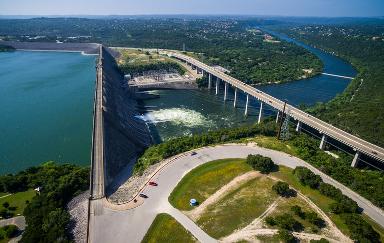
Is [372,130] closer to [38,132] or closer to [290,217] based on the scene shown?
[290,217]

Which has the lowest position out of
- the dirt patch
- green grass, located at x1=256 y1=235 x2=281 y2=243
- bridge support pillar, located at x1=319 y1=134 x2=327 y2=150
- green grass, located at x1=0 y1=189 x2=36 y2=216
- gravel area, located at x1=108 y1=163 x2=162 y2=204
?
bridge support pillar, located at x1=319 y1=134 x2=327 y2=150

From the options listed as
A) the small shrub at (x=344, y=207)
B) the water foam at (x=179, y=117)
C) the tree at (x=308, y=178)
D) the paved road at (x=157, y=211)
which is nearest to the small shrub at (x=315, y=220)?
the small shrub at (x=344, y=207)

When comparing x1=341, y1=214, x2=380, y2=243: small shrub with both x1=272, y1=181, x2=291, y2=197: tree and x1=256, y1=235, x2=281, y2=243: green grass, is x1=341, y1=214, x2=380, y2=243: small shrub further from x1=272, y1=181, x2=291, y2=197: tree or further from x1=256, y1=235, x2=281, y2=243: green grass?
x1=256, y1=235, x2=281, y2=243: green grass

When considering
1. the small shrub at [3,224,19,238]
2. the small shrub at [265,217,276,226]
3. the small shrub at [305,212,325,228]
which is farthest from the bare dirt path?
the small shrub at [3,224,19,238]

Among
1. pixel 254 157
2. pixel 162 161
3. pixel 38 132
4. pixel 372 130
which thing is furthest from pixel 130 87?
pixel 372 130

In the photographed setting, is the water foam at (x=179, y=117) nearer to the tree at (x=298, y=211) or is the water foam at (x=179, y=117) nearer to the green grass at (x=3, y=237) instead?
the tree at (x=298, y=211)

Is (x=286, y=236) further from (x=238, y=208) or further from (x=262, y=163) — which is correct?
(x=262, y=163)

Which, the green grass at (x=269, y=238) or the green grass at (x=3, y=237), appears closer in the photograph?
the green grass at (x=269, y=238)
